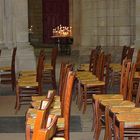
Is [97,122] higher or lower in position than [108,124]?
lower

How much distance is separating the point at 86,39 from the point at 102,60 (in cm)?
965

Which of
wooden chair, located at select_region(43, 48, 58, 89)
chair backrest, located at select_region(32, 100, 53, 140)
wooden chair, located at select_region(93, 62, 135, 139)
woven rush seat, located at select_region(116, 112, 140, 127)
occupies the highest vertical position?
chair backrest, located at select_region(32, 100, 53, 140)

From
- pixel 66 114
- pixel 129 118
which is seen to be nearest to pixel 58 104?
pixel 66 114

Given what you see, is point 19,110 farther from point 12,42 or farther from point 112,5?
point 112,5

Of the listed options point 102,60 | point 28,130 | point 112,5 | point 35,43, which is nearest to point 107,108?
point 28,130

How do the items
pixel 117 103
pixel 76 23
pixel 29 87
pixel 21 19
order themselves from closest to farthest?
pixel 117 103 < pixel 29 87 < pixel 21 19 < pixel 76 23

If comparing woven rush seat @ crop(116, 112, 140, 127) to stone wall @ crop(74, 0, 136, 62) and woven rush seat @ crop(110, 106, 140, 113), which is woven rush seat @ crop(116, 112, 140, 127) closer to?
woven rush seat @ crop(110, 106, 140, 113)

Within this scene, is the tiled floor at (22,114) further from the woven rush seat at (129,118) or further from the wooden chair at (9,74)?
the woven rush seat at (129,118)

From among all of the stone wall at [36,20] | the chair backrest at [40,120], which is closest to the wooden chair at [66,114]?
the chair backrest at [40,120]

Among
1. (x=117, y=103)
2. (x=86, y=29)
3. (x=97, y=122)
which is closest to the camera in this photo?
(x=117, y=103)

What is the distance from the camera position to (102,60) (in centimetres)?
777

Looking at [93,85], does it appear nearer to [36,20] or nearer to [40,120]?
[40,120]

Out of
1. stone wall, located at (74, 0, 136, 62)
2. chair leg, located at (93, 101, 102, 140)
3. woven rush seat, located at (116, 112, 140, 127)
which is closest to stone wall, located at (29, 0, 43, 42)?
stone wall, located at (74, 0, 136, 62)

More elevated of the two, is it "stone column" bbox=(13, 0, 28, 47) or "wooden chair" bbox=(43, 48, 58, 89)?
"stone column" bbox=(13, 0, 28, 47)
